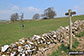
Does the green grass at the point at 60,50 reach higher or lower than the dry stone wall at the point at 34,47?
lower

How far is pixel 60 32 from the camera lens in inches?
220

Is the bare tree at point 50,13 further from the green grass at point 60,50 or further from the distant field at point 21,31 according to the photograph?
the green grass at point 60,50

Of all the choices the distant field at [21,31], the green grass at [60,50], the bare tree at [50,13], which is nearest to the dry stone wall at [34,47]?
the green grass at [60,50]

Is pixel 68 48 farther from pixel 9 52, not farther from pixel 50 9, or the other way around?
pixel 50 9

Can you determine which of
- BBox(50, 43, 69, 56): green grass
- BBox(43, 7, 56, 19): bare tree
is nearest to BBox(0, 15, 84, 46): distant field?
BBox(50, 43, 69, 56): green grass

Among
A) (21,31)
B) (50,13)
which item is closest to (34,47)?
(21,31)

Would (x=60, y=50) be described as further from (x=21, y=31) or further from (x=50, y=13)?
(x=50, y=13)

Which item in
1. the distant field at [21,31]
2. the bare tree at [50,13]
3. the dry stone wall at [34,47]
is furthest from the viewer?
the bare tree at [50,13]

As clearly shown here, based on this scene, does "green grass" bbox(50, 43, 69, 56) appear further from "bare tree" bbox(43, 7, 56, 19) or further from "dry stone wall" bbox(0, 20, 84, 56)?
"bare tree" bbox(43, 7, 56, 19)

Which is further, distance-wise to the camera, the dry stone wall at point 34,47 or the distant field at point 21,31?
the distant field at point 21,31

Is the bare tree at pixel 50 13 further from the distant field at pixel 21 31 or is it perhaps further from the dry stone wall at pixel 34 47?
the dry stone wall at pixel 34 47

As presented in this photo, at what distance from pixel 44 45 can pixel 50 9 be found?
2142 inches

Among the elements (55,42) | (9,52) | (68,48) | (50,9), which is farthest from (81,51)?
(50,9)

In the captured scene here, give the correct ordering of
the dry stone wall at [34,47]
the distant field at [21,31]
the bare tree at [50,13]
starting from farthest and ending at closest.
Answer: the bare tree at [50,13] → the distant field at [21,31] → the dry stone wall at [34,47]
